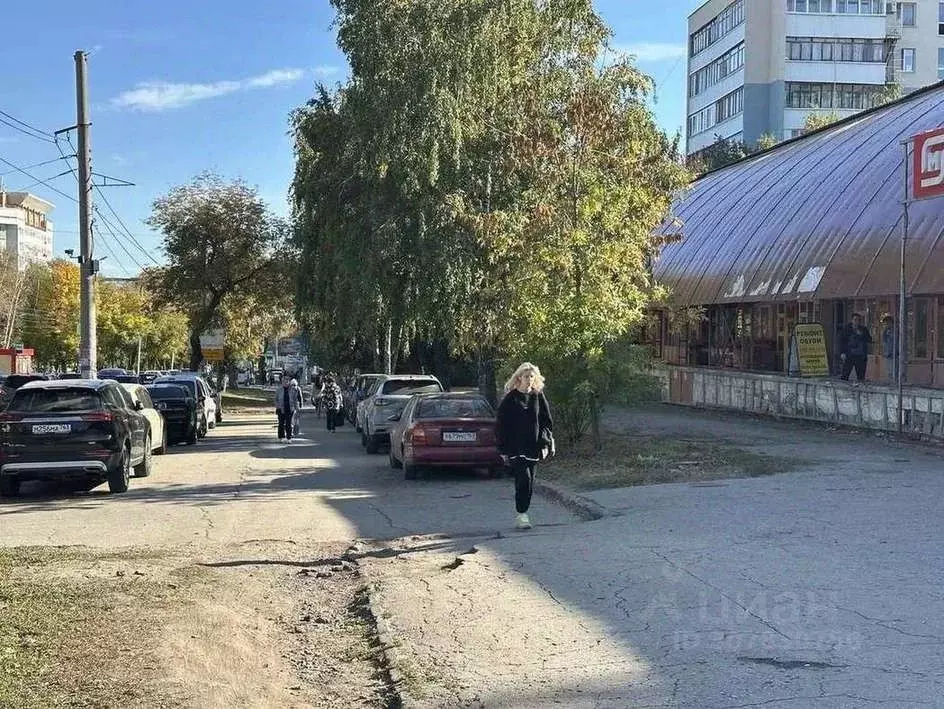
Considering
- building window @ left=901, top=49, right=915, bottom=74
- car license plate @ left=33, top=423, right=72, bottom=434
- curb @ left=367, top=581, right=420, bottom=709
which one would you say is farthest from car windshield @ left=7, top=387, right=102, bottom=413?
building window @ left=901, top=49, right=915, bottom=74

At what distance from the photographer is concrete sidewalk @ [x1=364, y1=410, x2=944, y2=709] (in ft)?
18.2

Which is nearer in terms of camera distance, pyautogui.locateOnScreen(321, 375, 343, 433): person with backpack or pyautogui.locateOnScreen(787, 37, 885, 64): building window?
pyautogui.locateOnScreen(321, 375, 343, 433): person with backpack

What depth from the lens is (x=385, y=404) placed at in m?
23.2

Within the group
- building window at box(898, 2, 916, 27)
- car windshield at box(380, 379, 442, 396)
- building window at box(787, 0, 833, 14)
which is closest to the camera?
car windshield at box(380, 379, 442, 396)

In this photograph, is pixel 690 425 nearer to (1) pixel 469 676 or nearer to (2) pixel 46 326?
(1) pixel 469 676

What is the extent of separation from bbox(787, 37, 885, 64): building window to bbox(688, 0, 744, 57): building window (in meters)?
4.48

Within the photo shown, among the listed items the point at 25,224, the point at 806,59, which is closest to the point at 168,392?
the point at 806,59

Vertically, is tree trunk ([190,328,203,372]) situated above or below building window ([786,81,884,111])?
below

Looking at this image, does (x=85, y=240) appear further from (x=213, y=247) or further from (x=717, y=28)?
(x=717, y=28)

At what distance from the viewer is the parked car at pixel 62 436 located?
49.1 feet

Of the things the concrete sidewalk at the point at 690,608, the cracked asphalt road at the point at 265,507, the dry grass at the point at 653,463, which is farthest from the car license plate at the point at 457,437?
the concrete sidewalk at the point at 690,608

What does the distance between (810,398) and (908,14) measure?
6697 centimetres

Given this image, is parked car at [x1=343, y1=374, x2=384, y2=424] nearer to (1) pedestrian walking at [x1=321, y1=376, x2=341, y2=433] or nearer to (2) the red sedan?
(1) pedestrian walking at [x1=321, y1=376, x2=341, y2=433]

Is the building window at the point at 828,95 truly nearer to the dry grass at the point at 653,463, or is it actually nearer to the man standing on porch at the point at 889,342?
the man standing on porch at the point at 889,342
